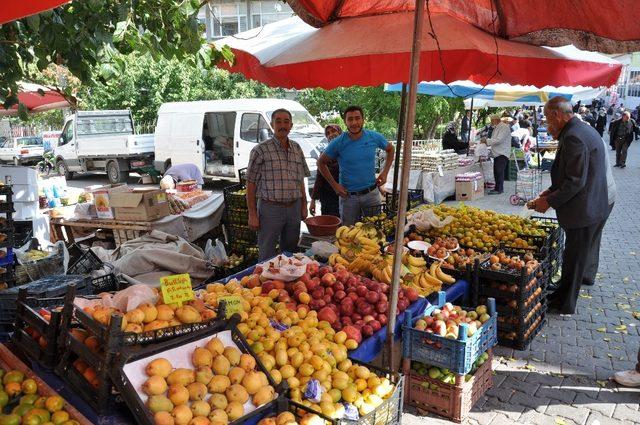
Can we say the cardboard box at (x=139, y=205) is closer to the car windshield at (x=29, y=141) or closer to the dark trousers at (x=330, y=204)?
the dark trousers at (x=330, y=204)

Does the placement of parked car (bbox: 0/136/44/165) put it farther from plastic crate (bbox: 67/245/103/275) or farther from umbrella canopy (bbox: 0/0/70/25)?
umbrella canopy (bbox: 0/0/70/25)

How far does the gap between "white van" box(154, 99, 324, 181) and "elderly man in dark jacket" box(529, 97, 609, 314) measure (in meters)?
8.11

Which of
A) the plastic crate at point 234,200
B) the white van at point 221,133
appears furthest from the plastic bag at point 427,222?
the white van at point 221,133

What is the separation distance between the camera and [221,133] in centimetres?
1633

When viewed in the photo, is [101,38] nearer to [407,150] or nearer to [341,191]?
[407,150]

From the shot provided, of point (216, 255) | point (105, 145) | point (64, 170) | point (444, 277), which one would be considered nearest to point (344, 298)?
point (444, 277)

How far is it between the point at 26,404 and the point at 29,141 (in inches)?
946

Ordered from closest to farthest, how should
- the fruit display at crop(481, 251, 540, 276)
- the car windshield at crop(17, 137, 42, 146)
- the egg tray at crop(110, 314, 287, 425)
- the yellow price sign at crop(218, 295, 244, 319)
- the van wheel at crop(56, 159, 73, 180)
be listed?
the egg tray at crop(110, 314, 287, 425) → the yellow price sign at crop(218, 295, 244, 319) → the fruit display at crop(481, 251, 540, 276) → the van wheel at crop(56, 159, 73, 180) → the car windshield at crop(17, 137, 42, 146)

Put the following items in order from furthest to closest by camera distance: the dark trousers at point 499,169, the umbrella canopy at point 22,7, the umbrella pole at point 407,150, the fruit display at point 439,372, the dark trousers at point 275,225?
the dark trousers at point 499,169 → the dark trousers at point 275,225 → the fruit display at point 439,372 → the umbrella pole at point 407,150 → the umbrella canopy at point 22,7

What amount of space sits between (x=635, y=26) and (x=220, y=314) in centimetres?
321

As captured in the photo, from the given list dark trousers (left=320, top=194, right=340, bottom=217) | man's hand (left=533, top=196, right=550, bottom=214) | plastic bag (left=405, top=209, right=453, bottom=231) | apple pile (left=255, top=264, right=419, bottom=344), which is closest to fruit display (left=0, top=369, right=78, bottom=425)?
→ apple pile (left=255, top=264, right=419, bottom=344)

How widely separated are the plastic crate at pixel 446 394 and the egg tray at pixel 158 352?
1549 millimetres

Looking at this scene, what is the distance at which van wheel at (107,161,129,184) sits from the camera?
1759cm

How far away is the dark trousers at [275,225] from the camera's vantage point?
5703 millimetres
